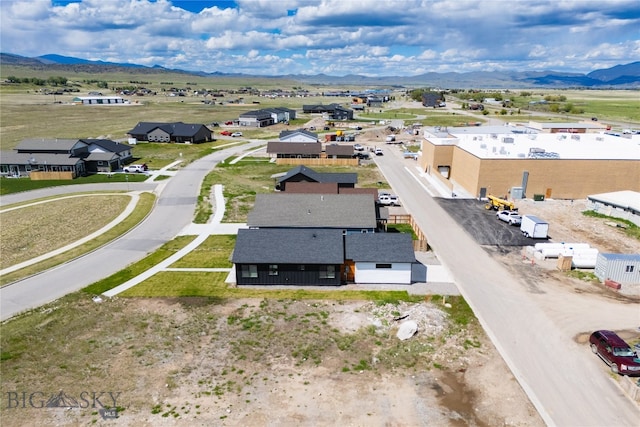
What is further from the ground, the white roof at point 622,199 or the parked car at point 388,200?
the white roof at point 622,199

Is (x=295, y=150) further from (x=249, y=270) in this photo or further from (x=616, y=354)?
(x=616, y=354)

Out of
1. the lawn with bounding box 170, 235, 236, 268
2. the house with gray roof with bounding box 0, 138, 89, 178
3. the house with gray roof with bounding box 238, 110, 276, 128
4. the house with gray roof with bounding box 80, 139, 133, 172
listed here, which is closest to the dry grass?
the lawn with bounding box 170, 235, 236, 268

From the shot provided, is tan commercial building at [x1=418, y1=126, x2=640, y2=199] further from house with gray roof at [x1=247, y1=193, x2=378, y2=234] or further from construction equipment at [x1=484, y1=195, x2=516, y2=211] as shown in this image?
house with gray roof at [x1=247, y1=193, x2=378, y2=234]

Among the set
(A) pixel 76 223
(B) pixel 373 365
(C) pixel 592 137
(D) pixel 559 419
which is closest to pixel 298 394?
(B) pixel 373 365

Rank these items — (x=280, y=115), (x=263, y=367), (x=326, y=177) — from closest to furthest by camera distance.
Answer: (x=263, y=367) < (x=326, y=177) < (x=280, y=115)

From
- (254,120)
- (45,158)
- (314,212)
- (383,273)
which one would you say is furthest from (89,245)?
(254,120)

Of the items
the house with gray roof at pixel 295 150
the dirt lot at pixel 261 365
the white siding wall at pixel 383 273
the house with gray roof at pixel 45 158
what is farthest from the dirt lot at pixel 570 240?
the house with gray roof at pixel 45 158

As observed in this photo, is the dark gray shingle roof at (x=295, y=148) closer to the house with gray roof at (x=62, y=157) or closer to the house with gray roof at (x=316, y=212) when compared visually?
the house with gray roof at (x=62, y=157)
